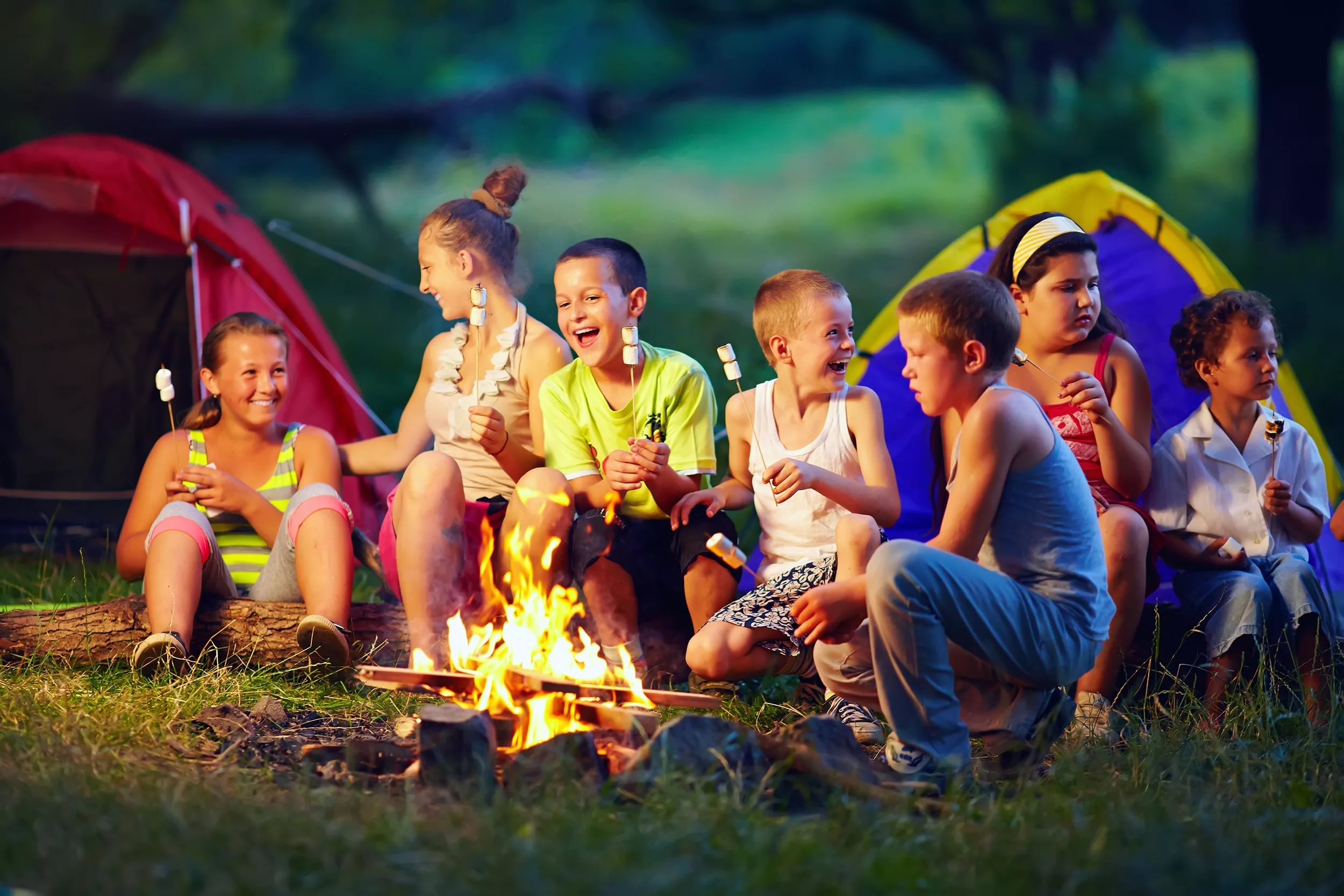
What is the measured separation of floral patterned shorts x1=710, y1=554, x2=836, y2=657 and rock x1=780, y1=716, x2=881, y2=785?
526mm

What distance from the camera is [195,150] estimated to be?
521 inches

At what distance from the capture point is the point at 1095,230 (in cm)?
417

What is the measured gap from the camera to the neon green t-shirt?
11.0 ft

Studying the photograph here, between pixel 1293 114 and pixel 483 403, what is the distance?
7.60 metres

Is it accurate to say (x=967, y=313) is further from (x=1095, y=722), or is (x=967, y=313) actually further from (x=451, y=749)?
(x=451, y=749)

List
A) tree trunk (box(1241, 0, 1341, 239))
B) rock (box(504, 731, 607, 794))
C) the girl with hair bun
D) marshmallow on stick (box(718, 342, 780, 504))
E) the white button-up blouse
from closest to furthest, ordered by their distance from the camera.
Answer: rock (box(504, 731, 607, 794)) < marshmallow on stick (box(718, 342, 780, 504)) < the white button-up blouse < the girl with hair bun < tree trunk (box(1241, 0, 1341, 239))

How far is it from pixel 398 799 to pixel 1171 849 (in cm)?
132

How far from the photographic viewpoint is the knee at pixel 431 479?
3.23m

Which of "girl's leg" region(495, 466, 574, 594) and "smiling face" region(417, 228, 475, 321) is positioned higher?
"smiling face" region(417, 228, 475, 321)

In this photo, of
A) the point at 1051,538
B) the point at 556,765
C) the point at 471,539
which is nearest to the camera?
the point at 556,765

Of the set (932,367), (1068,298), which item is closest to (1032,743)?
(932,367)

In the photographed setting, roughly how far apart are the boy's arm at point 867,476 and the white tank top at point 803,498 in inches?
1.0

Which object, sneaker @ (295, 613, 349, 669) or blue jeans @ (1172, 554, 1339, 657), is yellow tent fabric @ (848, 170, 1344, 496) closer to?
blue jeans @ (1172, 554, 1339, 657)

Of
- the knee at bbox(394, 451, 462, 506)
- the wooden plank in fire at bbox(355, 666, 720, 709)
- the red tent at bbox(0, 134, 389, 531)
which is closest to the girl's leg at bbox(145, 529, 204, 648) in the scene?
the knee at bbox(394, 451, 462, 506)
